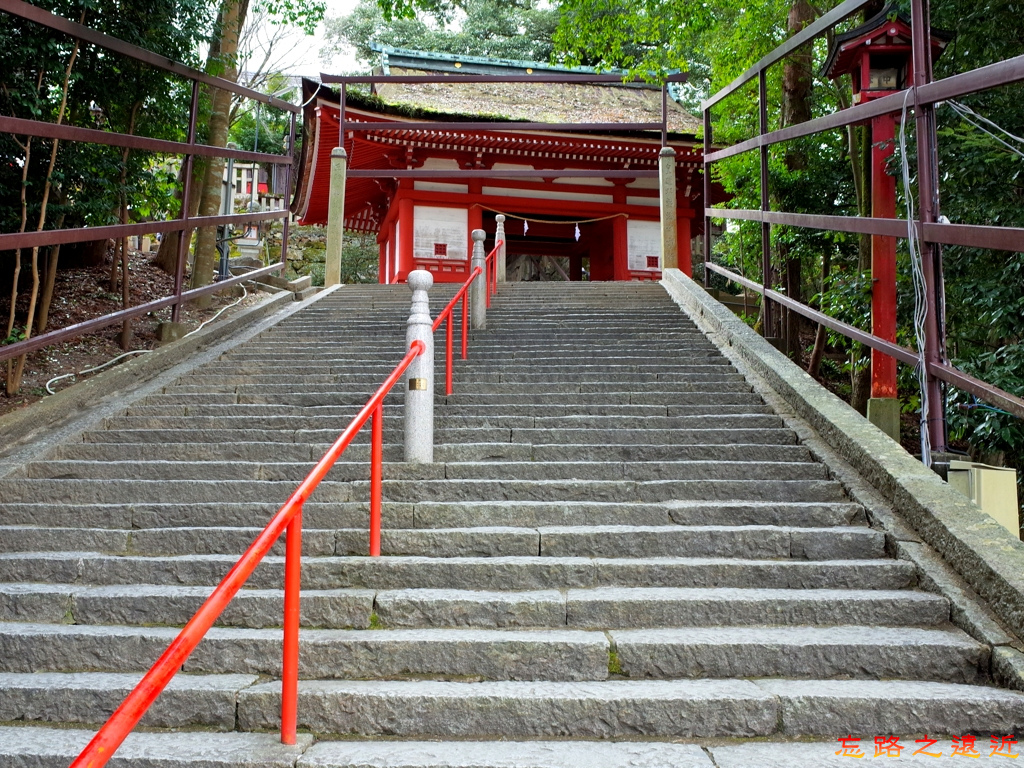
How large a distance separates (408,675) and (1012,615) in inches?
84.1

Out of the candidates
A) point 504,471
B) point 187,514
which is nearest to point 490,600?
point 504,471

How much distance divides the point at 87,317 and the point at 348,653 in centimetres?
620

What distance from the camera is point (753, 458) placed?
4.69 meters

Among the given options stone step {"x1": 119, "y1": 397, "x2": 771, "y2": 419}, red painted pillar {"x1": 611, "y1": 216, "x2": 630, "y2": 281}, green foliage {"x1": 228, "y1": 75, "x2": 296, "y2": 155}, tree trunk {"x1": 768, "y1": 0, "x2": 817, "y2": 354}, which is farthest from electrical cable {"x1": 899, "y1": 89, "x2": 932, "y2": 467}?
green foliage {"x1": 228, "y1": 75, "x2": 296, "y2": 155}

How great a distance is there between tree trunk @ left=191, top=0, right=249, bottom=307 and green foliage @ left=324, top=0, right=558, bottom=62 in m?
14.7

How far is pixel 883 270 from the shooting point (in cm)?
598

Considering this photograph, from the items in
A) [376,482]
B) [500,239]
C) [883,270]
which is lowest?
[376,482]

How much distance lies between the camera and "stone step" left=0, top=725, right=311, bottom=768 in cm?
241

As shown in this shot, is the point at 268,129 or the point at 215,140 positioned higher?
the point at 268,129

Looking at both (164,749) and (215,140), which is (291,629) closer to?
(164,749)

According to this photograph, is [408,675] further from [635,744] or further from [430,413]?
[430,413]

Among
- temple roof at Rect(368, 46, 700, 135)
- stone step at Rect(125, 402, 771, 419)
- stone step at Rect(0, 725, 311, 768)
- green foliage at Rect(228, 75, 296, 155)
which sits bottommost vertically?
stone step at Rect(0, 725, 311, 768)

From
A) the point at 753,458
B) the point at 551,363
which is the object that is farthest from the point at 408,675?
the point at 551,363

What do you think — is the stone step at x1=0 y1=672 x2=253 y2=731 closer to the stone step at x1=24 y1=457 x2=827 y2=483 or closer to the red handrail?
the red handrail
